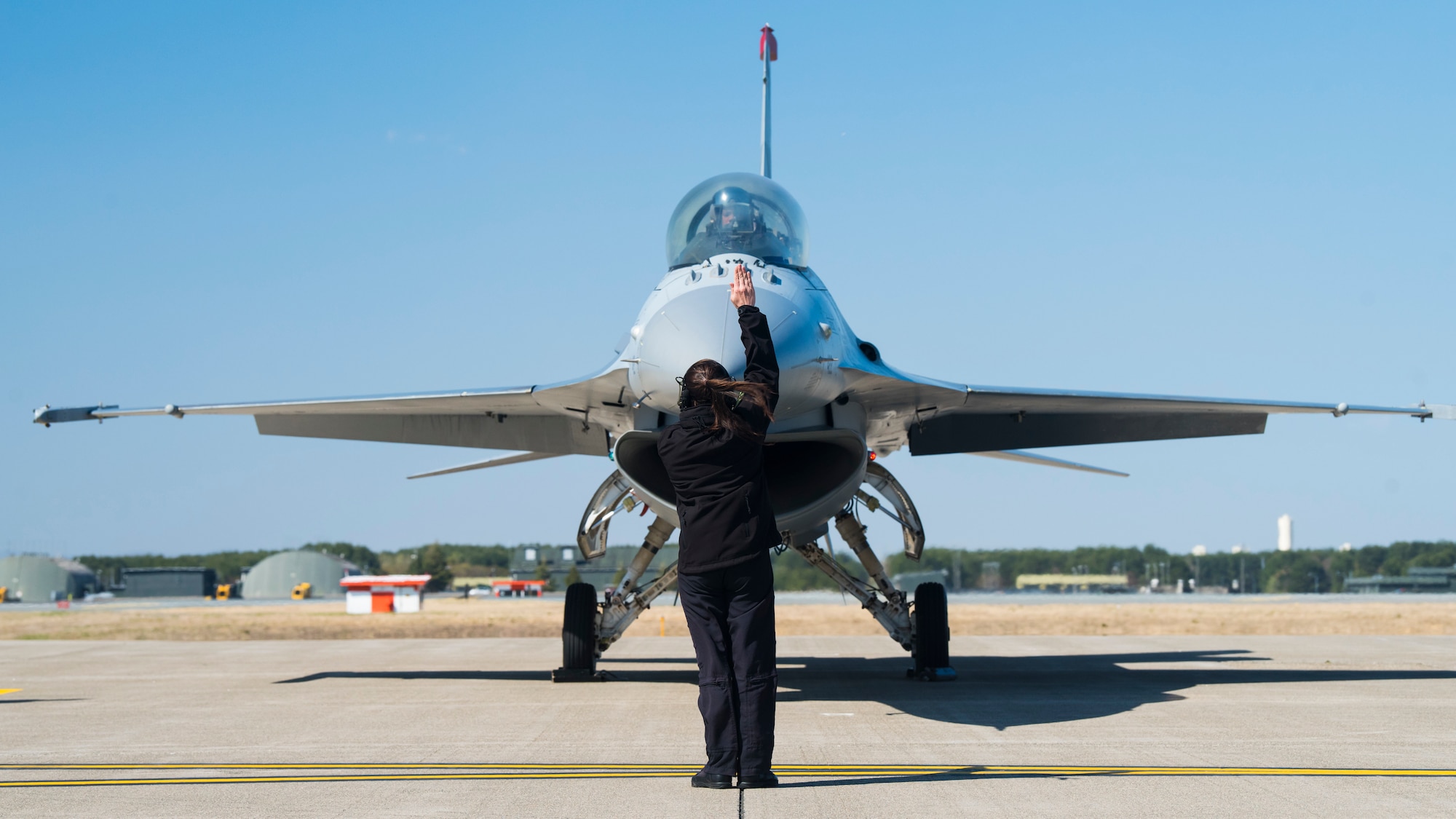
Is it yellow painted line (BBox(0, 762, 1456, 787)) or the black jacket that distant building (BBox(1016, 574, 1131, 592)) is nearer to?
yellow painted line (BBox(0, 762, 1456, 787))

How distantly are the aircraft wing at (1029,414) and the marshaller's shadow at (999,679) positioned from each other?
7.77 ft

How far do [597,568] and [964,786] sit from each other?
6306cm

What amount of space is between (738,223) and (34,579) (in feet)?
275

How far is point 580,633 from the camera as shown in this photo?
11.4 metres

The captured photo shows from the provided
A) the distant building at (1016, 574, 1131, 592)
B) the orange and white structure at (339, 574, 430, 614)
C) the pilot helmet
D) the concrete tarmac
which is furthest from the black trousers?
the distant building at (1016, 574, 1131, 592)

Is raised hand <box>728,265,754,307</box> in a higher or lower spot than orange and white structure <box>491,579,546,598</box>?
higher

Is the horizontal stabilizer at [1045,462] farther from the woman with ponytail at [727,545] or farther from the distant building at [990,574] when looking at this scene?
the distant building at [990,574]

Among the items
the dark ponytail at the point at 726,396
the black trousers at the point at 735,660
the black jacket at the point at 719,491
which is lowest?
the black trousers at the point at 735,660

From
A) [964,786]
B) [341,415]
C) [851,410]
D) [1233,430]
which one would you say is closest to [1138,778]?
[964,786]

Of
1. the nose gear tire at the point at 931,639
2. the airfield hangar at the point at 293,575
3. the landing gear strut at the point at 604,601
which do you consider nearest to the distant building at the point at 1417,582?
the airfield hangar at the point at 293,575

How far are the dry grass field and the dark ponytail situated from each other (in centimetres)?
1846

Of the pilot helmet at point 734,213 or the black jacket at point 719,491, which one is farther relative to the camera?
the pilot helmet at point 734,213

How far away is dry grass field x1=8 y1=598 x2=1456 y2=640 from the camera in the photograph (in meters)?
24.6

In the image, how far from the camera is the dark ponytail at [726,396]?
5.43 m
